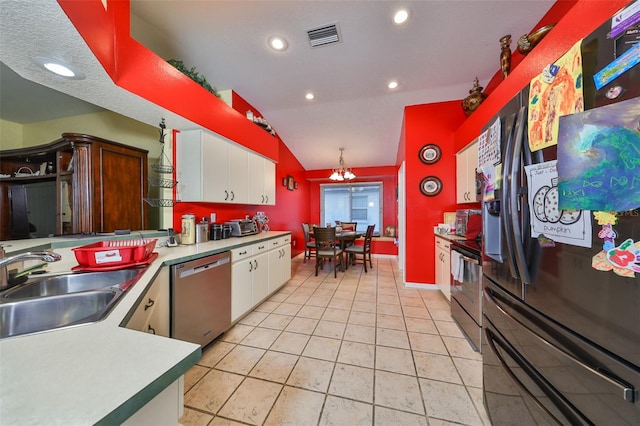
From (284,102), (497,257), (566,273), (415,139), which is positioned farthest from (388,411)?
(284,102)

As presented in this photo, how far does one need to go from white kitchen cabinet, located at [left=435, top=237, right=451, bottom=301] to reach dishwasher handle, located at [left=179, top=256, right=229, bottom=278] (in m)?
2.67

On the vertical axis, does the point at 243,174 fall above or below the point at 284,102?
below

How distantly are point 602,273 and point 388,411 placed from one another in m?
1.36

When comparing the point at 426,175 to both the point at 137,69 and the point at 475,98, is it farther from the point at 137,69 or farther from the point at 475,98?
the point at 137,69

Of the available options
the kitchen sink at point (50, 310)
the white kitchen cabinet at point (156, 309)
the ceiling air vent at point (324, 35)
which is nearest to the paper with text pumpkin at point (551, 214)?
the kitchen sink at point (50, 310)

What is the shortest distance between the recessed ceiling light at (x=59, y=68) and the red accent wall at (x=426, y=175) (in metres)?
3.82

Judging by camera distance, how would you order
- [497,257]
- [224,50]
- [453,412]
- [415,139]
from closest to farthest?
1. [497,257]
2. [453,412]
3. [224,50]
4. [415,139]

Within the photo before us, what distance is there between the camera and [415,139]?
361cm

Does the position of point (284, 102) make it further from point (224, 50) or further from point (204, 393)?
point (204, 393)

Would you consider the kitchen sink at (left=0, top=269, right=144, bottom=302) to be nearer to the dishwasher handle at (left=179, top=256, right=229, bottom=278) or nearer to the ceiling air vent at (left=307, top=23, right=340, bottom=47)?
the dishwasher handle at (left=179, top=256, right=229, bottom=278)

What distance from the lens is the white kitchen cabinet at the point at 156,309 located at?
3.54 ft

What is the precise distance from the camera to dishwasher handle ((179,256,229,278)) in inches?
65.7

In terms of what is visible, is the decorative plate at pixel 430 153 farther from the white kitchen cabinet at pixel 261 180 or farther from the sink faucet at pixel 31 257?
the sink faucet at pixel 31 257

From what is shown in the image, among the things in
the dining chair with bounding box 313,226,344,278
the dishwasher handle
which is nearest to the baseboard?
the dining chair with bounding box 313,226,344,278
